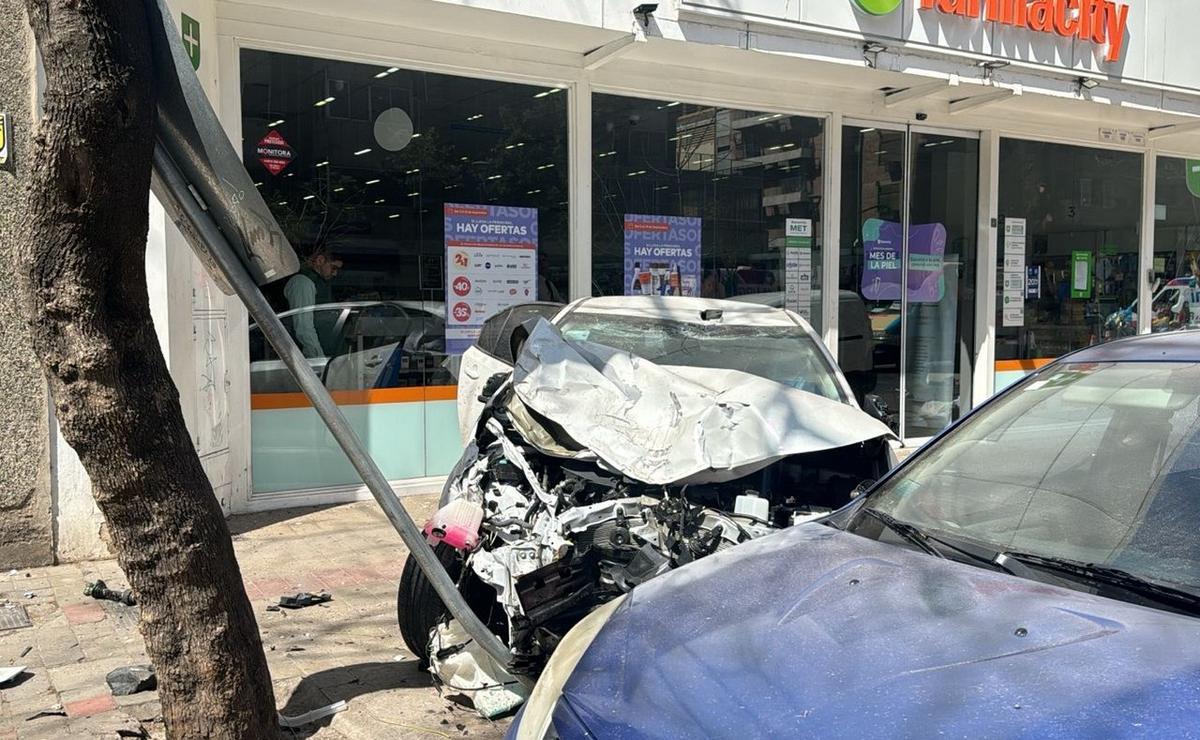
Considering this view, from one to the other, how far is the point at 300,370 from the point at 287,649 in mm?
1753

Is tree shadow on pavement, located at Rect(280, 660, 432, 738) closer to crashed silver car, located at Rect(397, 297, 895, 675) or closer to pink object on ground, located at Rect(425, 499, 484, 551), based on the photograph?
crashed silver car, located at Rect(397, 297, 895, 675)

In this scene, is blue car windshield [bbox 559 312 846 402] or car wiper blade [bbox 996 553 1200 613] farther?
blue car windshield [bbox 559 312 846 402]

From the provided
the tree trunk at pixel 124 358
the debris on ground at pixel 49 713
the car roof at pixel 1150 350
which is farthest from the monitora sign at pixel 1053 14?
the debris on ground at pixel 49 713

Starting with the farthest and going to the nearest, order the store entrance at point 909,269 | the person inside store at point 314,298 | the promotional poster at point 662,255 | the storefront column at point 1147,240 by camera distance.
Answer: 1. the storefront column at point 1147,240
2. the store entrance at point 909,269
3. the promotional poster at point 662,255
4. the person inside store at point 314,298

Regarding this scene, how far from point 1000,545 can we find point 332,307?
219 inches

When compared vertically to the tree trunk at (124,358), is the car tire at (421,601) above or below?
below

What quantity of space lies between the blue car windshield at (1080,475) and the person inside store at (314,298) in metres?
5.08

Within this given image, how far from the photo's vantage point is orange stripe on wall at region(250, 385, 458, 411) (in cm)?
691

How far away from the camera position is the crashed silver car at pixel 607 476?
3.49 m

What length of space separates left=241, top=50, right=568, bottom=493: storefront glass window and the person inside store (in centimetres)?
1

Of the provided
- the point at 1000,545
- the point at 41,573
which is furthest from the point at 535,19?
the point at 1000,545

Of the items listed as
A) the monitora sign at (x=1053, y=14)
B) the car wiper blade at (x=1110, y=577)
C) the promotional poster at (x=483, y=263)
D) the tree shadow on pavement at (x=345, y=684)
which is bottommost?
the tree shadow on pavement at (x=345, y=684)

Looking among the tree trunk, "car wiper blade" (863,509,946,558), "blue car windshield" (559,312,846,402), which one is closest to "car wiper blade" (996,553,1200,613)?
"car wiper blade" (863,509,946,558)

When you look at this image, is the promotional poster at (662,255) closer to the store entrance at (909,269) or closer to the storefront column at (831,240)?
the storefront column at (831,240)
